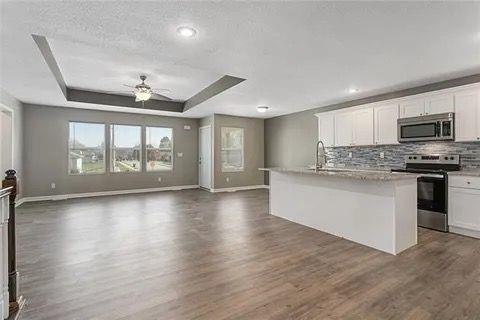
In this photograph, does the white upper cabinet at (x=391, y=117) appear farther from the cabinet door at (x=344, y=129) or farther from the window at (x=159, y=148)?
the window at (x=159, y=148)

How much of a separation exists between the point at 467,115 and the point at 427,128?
0.54 metres

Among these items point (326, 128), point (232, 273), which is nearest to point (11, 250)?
point (232, 273)

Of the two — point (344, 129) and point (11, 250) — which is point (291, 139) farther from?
point (11, 250)

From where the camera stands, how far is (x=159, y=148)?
26.9 feet

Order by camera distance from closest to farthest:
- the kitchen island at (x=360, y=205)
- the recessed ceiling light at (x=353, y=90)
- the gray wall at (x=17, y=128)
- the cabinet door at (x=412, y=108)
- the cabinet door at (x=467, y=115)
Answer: the kitchen island at (x=360, y=205), the cabinet door at (x=467, y=115), the cabinet door at (x=412, y=108), the recessed ceiling light at (x=353, y=90), the gray wall at (x=17, y=128)

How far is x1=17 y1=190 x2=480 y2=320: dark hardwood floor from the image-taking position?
1.95 meters

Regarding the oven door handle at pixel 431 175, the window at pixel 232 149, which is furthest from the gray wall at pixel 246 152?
the oven door handle at pixel 431 175

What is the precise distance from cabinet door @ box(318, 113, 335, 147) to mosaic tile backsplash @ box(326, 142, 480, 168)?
0.34 meters

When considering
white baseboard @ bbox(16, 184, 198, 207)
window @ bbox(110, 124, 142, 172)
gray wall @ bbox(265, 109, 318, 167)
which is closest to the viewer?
white baseboard @ bbox(16, 184, 198, 207)

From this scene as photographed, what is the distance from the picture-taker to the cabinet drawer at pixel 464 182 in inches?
139

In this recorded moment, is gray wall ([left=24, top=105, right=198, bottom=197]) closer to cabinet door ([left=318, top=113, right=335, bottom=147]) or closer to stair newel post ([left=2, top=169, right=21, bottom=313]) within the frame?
cabinet door ([left=318, top=113, right=335, bottom=147])

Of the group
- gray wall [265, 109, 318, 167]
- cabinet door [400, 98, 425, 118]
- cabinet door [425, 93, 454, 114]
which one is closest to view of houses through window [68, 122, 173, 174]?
gray wall [265, 109, 318, 167]

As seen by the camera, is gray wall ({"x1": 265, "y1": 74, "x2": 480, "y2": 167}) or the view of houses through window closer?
gray wall ({"x1": 265, "y1": 74, "x2": 480, "y2": 167})

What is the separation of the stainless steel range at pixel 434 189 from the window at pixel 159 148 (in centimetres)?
662
